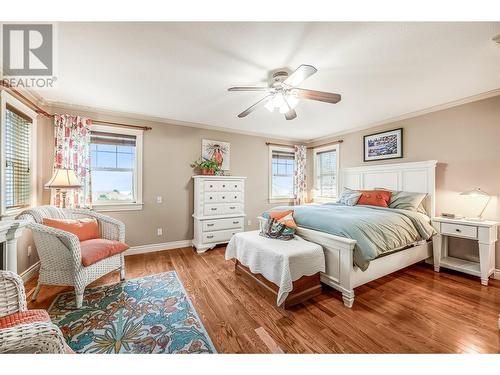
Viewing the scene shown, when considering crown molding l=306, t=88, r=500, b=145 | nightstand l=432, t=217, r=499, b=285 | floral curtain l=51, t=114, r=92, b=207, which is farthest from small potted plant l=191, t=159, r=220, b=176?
nightstand l=432, t=217, r=499, b=285

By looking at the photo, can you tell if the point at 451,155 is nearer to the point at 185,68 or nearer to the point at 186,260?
the point at 185,68

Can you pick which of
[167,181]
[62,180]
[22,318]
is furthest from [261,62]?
[62,180]

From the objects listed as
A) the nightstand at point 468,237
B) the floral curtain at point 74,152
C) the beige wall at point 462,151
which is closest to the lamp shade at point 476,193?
the beige wall at point 462,151

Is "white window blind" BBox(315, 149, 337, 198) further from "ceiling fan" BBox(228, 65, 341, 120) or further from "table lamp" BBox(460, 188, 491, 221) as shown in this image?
"ceiling fan" BBox(228, 65, 341, 120)

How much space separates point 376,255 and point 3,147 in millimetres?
4004

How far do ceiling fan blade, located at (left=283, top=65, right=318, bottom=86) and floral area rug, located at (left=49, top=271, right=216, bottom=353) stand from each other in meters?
2.26

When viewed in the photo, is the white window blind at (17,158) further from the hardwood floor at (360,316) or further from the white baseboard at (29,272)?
the hardwood floor at (360,316)

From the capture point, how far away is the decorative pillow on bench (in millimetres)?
2467

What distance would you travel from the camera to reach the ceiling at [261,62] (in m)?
1.58

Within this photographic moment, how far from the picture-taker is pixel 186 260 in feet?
10.7

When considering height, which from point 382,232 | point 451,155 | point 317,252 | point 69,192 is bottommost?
point 317,252
